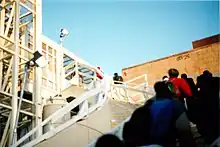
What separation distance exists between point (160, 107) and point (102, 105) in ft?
18.1

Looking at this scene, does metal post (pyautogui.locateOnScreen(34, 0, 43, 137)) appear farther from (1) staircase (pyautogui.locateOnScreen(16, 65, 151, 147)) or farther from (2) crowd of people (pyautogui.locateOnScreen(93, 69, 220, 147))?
(2) crowd of people (pyautogui.locateOnScreen(93, 69, 220, 147))

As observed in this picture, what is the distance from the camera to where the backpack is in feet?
13.7

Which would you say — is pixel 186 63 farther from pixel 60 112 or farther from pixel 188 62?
pixel 60 112

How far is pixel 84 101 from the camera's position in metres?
9.35

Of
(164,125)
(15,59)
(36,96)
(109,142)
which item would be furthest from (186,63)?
(109,142)

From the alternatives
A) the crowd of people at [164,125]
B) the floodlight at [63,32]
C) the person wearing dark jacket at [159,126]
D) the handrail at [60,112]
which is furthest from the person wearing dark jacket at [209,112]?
the floodlight at [63,32]

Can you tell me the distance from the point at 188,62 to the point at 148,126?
17226mm

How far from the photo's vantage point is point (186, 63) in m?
21.0

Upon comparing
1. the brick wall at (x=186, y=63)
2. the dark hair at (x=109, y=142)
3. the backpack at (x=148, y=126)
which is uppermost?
the brick wall at (x=186, y=63)

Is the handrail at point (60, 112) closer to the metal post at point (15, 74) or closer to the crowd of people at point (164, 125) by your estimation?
the metal post at point (15, 74)

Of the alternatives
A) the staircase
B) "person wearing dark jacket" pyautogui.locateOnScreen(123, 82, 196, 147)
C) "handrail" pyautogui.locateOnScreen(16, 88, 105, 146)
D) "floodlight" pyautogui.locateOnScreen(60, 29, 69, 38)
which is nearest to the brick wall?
"floodlight" pyautogui.locateOnScreen(60, 29, 69, 38)

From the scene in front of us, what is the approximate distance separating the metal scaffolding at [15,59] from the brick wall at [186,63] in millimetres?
9187

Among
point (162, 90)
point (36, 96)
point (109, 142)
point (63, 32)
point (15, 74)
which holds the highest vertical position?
point (63, 32)

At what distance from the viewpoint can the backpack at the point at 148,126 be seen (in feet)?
13.7
